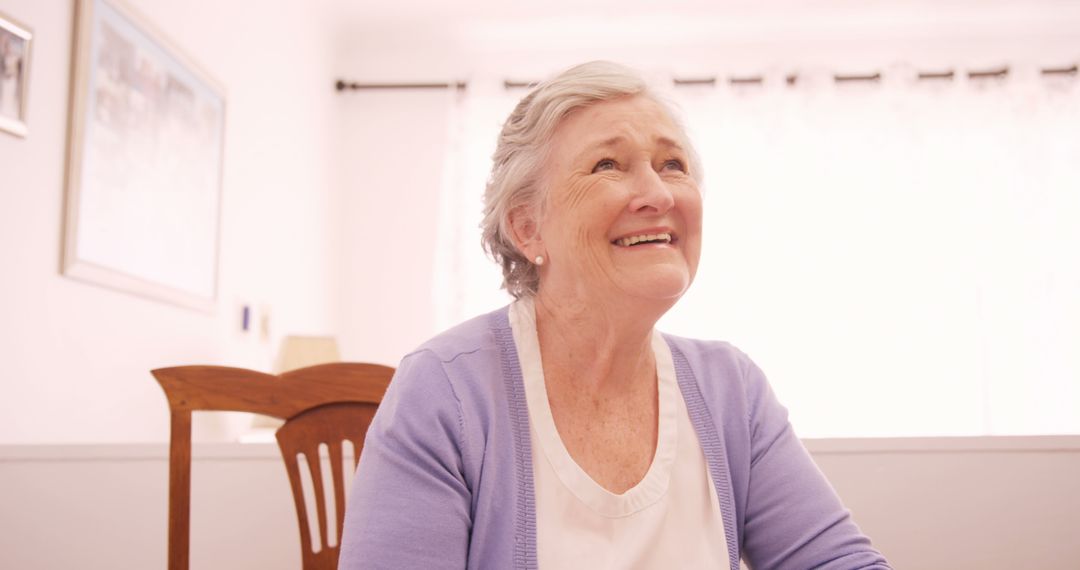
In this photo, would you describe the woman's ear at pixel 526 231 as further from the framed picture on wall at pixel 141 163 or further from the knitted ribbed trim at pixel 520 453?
the framed picture on wall at pixel 141 163

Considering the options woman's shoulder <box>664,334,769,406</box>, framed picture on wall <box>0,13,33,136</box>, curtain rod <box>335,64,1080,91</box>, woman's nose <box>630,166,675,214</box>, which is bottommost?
woman's shoulder <box>664,334,769,406</box>

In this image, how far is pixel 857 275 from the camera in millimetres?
4219

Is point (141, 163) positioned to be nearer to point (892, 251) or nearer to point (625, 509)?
point (625, 509)

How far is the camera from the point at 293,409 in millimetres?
1279

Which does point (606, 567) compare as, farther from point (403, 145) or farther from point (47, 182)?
point (403, 145)

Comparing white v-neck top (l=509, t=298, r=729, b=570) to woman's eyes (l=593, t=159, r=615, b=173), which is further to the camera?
Answer: woman's eyes (l=593, t=159, r=615, b=173)

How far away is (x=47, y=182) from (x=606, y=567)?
183 cm

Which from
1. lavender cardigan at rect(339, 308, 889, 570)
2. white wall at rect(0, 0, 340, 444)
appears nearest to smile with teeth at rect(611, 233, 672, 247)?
lavender cardigan at rect(339, 308, 889, 570)

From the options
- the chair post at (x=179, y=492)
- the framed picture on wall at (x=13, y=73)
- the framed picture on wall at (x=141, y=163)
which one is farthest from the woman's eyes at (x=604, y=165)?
the framed picture on wall at (x=141, y=163)

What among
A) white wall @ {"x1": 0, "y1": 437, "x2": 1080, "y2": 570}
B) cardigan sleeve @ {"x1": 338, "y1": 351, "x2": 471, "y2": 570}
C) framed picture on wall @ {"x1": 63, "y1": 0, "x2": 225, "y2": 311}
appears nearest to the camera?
cardigan sleeve @ {"x1": 338, "y1": 351, "x2": 471, "y2": 570}

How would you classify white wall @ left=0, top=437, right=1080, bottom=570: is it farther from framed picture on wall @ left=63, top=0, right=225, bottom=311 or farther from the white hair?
framed picture on wall @ left=63, top=0, right=225, bottom=311

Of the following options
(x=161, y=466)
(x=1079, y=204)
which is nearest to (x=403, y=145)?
(x=161, y=466)

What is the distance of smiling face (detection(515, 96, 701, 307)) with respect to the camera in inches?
42.4

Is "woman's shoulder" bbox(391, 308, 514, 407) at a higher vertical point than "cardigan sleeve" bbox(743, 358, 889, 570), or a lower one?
higher
